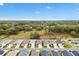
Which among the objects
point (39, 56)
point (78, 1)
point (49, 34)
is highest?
point (78, 1)

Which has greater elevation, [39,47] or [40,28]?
[40,28]

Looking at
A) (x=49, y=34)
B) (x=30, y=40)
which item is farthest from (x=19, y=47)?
(x=49, y=34)

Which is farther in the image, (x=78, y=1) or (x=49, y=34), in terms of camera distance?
(x=49, y=34)

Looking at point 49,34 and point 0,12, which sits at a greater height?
point 0,12

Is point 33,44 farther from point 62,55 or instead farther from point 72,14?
point 72,14

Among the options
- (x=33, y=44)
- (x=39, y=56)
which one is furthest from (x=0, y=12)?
(x=39, y=56)

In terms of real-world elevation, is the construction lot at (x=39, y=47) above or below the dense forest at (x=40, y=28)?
below

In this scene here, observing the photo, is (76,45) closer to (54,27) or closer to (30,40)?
(54,27)

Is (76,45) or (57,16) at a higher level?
(57,16)

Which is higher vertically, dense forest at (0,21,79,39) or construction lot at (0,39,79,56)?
dense forest at (0,21,79,39)
